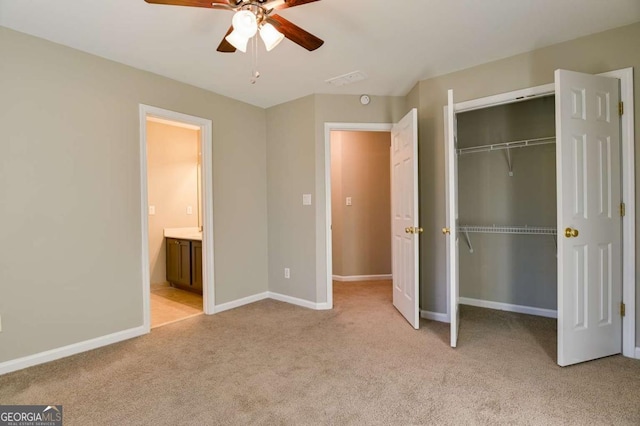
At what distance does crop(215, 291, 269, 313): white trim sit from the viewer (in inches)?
142

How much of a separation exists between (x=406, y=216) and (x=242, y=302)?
215 cm

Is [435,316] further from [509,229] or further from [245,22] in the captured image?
[245,22]

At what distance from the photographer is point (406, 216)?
3141 mm

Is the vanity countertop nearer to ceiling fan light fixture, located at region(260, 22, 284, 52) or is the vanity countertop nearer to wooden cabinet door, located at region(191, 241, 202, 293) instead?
wooden cabinet door, located at region(191, 241, 202, 293)

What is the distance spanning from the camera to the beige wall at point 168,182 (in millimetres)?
4664

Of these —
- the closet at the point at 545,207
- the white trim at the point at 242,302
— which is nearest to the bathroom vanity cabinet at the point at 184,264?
the white trim at the point at 242,302

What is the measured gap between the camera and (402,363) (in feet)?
7.65

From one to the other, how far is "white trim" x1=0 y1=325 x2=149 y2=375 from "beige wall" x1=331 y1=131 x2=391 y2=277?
3027mm

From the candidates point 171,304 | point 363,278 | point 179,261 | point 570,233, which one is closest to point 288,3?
point 570,233

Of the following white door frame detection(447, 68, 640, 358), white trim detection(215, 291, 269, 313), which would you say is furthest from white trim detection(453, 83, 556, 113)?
white trim detection(215, 291, 269, 313)

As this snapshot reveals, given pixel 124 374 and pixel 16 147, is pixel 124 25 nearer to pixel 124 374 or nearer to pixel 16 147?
pixel 16 147

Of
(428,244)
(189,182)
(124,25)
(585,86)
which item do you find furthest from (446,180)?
(189,182)

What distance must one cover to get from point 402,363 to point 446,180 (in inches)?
68.1

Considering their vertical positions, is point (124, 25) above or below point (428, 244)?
above
